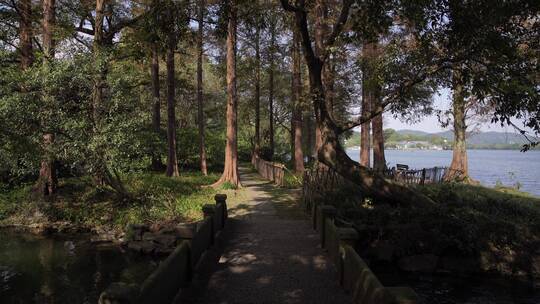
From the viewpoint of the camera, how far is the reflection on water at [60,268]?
10.1m

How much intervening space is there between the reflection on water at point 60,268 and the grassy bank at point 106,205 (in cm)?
140

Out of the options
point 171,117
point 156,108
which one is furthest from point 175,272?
point 156,108

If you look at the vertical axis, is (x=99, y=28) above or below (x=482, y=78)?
above

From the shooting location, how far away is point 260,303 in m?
6.38

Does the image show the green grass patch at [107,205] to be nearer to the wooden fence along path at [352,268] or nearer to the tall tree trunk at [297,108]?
the wooden fence along path at [352,268]

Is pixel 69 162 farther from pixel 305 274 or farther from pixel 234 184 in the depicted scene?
pixel 305 274

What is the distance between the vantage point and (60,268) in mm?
12039

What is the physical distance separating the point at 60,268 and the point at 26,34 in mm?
12114

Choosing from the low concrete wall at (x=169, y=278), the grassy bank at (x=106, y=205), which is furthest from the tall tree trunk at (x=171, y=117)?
the low concrete wall at (x=169, y=278)

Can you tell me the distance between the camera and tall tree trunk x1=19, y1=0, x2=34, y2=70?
60.2ft

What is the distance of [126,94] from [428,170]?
1576cm

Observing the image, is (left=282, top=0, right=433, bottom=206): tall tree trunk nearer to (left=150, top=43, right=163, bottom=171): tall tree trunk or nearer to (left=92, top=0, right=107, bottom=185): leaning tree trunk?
(left=92, top=0, right=107, bottom=185): leaning tree trunk

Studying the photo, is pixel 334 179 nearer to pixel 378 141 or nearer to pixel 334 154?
pixel 334 154

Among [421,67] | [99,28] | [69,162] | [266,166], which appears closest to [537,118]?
[421,67]
